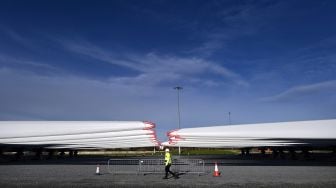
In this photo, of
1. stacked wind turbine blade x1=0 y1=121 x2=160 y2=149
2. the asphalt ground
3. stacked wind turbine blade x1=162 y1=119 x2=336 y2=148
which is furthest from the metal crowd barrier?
stacked wind turbine blade x1=0 y1=121 x2=160 y2=149

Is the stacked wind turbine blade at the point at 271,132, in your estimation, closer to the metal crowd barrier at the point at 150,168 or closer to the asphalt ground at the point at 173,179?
the metal crowd barrier at the point at 150,168

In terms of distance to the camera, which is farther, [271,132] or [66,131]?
[66,131]

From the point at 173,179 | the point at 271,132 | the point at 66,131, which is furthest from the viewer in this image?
the point at 66,131

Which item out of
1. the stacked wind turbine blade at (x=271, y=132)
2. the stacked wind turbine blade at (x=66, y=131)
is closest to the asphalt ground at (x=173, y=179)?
the stacked wind turbine blade at (x=271, y=132)

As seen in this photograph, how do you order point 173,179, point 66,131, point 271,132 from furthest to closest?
point 66,131 → point 271,132 → point 173,179

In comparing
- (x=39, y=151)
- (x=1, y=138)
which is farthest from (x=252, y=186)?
(x=39, y=151)

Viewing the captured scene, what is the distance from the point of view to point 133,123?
24234 mm

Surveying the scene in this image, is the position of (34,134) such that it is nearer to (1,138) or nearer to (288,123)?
(1,138)

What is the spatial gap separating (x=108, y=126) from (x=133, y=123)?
1733 mm

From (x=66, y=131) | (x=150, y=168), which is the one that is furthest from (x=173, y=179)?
(x=66, y=131)

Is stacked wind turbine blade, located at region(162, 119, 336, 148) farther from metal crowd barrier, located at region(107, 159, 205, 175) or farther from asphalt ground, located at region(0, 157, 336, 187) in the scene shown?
Result: asphalt ground, located at region(0, 157, 336, 187)

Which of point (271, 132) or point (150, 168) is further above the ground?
point (271, 132)

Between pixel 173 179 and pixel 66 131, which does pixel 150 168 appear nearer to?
pixel 66 131

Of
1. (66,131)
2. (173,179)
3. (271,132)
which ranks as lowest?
(173,179)
